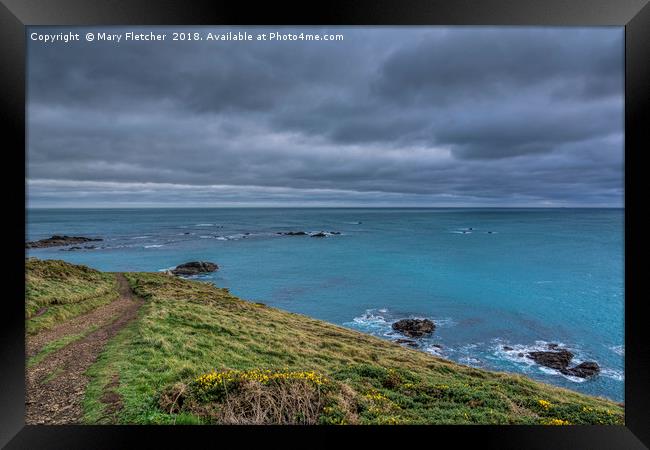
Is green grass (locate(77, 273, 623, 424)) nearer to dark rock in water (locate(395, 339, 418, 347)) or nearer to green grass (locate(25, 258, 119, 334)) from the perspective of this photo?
green grass (locate(25, 258, 119, 334))

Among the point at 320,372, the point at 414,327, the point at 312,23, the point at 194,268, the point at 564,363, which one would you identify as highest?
the point at 312,23

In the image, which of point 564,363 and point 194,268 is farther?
point 194,268

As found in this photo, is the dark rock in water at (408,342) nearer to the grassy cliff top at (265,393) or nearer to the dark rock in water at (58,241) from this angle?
the grassy cliff top at (265,393)

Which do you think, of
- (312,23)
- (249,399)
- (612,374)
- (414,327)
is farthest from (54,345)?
(612,374)

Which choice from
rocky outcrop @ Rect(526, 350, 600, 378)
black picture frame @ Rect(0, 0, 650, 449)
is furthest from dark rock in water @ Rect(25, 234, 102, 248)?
rocky outcrop @ Rect(526, 350, 600, 378)

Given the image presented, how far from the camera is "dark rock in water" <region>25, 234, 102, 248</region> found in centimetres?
4528

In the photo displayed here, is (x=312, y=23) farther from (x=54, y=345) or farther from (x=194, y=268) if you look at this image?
(x=194, y=268)

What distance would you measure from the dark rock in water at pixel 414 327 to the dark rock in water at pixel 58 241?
2074 inches

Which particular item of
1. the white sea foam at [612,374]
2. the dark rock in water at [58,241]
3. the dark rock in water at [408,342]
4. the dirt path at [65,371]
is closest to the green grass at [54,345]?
the dirt path at [65,371]

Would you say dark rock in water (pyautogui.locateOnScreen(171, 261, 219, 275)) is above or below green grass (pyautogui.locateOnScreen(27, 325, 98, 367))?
below

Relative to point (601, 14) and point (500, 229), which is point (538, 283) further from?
point (500, 229)

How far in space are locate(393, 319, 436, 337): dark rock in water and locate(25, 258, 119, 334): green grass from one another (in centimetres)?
1732

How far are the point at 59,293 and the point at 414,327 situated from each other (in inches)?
780

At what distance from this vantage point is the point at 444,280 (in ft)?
135
